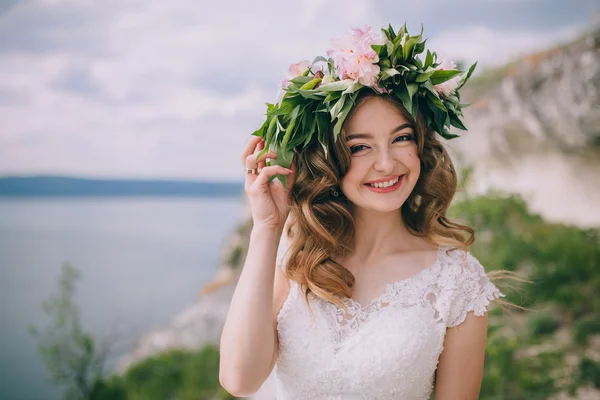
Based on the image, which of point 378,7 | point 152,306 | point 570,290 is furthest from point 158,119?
point 570,290

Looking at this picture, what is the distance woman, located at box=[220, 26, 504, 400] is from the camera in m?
1.78

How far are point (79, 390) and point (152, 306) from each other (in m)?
2.81

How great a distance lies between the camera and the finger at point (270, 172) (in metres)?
1.82

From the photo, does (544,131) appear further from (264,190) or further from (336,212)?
(264,190)

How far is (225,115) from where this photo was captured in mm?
6883

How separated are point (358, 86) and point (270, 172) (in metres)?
0.44

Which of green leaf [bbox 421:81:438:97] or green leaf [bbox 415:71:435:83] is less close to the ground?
green leaf [bbox 415:71:435:83]

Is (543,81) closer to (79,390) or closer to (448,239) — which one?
(448,239)

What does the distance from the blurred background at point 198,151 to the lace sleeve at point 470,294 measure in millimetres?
1879

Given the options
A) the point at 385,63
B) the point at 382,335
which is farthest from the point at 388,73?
the point at 382,335

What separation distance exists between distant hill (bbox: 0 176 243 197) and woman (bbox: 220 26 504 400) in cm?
412

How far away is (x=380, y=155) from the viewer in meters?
1.79

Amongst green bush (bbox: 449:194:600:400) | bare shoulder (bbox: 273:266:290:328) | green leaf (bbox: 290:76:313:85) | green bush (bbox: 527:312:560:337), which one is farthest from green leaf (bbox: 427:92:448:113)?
green bush (bbox: 527:312:560:337)

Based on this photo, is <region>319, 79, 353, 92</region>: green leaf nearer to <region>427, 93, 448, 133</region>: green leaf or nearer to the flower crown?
the flower crown
